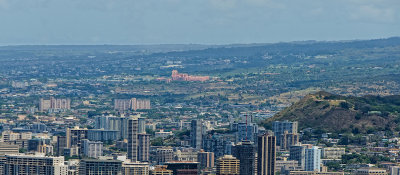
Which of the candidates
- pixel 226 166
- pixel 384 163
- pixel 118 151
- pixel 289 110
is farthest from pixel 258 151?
pixel 289 110

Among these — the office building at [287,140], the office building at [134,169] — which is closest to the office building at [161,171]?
the office building at [134,169]

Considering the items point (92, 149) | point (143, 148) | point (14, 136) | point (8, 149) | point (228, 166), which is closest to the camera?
point (228, 166)

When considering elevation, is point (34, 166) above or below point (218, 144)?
above

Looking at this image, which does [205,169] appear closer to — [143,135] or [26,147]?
[143,135]

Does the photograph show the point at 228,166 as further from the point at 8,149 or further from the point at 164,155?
the point at 164,155

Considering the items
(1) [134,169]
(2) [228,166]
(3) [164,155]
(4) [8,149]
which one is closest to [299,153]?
(3) [164,155]

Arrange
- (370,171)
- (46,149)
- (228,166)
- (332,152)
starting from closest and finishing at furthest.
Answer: (228,166) < (370,171) < (332,152) < (46,149)

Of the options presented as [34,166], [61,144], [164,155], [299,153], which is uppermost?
[34,166]

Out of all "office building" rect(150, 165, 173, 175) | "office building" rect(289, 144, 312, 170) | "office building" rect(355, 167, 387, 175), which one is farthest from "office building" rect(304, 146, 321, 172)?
"office building" rect(150, 165, 173, 175)

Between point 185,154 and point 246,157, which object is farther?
point 185,154
